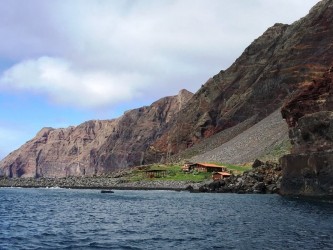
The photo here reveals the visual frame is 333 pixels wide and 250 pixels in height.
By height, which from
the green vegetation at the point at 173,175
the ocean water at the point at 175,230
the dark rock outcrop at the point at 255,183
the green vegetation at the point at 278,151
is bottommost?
the ocean water at the point at 175,230

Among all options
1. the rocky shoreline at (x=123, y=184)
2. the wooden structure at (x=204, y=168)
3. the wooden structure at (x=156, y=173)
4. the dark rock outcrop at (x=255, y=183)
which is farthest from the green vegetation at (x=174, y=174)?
the dark rock outcrop at (x=255, y=183)

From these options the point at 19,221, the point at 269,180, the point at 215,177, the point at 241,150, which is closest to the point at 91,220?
the point at 19,221

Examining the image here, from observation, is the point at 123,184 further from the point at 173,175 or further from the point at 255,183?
the point at 255,183

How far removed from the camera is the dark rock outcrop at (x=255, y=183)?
4326 inches

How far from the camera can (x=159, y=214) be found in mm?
62781

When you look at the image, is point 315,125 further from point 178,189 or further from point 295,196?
point 178,189

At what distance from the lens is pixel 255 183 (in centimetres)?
11350

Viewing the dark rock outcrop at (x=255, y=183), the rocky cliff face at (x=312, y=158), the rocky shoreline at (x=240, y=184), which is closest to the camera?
the rocky cliff face at (x=312, y=158)

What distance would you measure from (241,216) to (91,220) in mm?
19376

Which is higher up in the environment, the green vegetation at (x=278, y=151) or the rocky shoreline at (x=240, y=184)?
the green vegetation at (x=278, y=151)

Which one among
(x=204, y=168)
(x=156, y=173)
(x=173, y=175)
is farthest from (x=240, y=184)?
(x=156, y=173)

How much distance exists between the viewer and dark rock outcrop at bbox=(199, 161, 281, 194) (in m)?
110

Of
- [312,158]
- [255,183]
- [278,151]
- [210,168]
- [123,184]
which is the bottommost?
[255,183]

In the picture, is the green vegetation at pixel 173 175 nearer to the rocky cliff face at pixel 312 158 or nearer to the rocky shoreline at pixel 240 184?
the rocky shoreline at pixel 240 184
